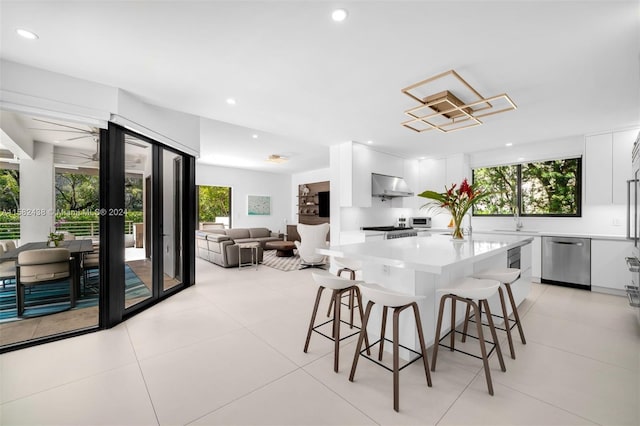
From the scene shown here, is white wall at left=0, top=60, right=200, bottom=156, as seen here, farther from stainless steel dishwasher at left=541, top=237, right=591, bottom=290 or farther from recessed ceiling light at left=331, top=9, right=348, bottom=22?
stainless steel dishwasher at left=541, top=237, right=591, bottom=290

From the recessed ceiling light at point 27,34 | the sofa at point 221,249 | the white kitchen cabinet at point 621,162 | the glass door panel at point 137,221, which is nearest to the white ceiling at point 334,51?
the recessed ceiling light at point 27,34

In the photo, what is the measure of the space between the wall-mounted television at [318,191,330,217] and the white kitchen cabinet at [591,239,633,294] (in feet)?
21.1

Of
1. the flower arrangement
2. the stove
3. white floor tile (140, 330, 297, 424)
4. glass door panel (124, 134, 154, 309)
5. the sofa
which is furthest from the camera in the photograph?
the sofa

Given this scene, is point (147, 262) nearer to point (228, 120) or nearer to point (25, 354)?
point (25, 354)

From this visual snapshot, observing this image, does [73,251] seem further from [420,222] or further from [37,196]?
[420,222]

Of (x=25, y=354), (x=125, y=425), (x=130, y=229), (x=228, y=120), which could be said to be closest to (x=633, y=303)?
(x=125, y=425)

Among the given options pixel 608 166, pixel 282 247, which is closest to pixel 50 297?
pixel 282 247

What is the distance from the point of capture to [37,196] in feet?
8.57

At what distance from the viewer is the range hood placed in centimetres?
559

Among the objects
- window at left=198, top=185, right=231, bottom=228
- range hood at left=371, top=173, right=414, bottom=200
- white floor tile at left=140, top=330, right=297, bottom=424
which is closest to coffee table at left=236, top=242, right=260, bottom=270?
range hood at left=371, top=173, right=414, bottom=200

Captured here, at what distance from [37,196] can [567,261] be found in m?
6.97

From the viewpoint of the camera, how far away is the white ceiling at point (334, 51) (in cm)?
181

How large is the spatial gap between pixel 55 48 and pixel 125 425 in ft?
9.16

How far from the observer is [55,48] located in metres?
2.21
